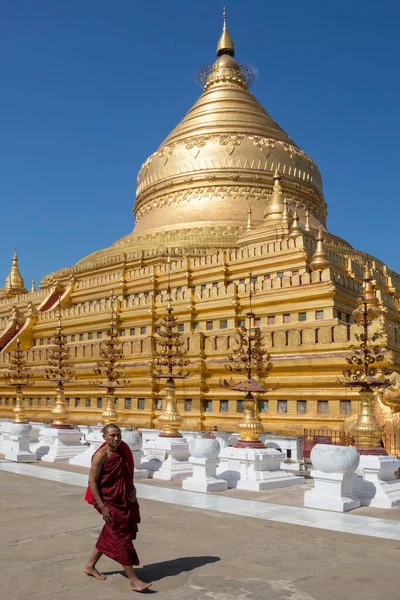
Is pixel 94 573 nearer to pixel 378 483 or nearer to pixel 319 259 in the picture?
pixel 378 483

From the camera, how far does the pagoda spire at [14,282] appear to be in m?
57.4

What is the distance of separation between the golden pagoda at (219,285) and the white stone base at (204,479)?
365 inches

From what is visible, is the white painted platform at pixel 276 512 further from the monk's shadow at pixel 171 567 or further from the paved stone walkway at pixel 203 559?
the monk's shadow at pixel 171 567

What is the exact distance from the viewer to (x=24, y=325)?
141ft

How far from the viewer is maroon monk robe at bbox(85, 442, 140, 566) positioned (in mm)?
7352

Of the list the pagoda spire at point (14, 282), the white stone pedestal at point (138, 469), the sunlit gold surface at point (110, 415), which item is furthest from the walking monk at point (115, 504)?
the pagoda spire at point (14, 282)

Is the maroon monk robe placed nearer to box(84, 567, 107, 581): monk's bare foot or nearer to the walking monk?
the walking monk

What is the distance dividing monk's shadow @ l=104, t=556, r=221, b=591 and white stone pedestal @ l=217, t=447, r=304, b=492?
7.12 meters

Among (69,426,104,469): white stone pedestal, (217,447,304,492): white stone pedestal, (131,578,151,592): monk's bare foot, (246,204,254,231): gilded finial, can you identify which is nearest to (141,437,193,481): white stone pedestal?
(217,447,304,492): white stone pedestal

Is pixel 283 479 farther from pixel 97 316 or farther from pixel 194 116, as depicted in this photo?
pixel 194 116

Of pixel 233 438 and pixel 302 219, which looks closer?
pixel 233 438

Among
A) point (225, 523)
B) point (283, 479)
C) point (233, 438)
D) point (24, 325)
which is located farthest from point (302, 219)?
point (225, 523)

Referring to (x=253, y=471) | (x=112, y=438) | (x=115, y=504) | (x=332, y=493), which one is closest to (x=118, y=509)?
(x=115, y=504)

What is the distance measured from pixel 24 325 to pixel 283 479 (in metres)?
30.5
